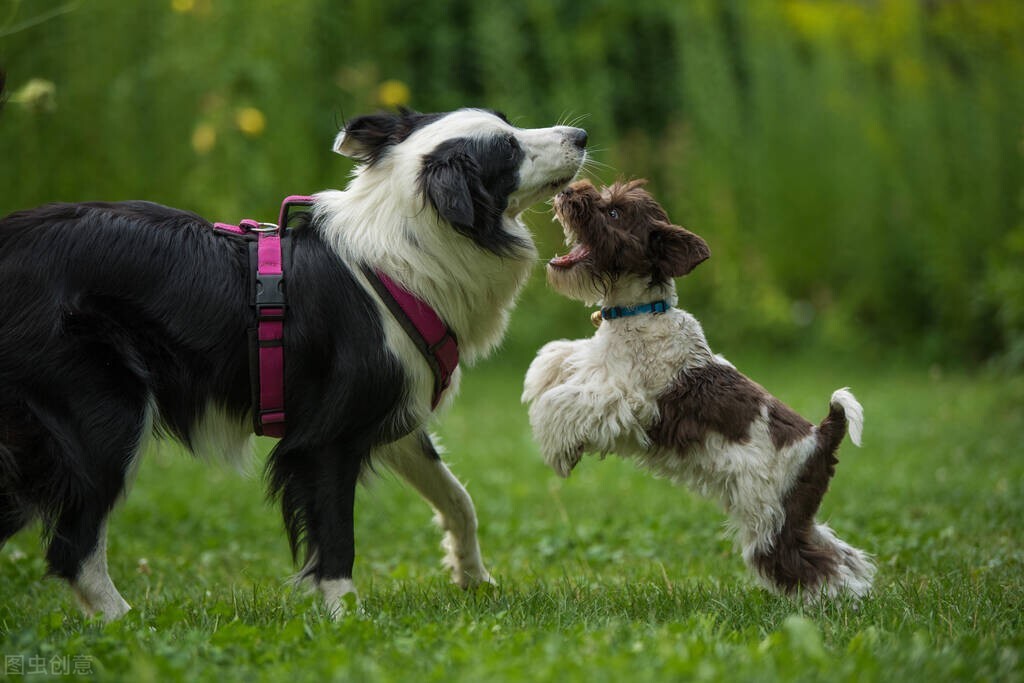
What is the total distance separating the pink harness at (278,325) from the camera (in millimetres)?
3383

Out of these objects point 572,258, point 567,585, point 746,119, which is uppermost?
point 746,119

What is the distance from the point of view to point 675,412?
344 cm

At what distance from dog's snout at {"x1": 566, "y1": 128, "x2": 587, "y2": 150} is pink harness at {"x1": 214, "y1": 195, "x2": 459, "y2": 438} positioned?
2.62 feet

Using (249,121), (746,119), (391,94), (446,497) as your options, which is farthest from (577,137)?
(746,119)

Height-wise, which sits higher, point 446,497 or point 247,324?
point 247,324

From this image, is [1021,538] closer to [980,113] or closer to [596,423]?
[596,423]

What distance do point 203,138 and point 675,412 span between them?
6001mm

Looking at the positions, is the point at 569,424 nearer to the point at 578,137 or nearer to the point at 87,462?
the point at 578,137

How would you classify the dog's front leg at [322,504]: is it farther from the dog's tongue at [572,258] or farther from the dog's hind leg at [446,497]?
the dog's tongue at [572,258]

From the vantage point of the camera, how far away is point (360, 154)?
3.70 m

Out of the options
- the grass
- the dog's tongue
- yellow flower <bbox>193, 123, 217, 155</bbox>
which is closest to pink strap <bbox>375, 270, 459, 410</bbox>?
the dog's tongue

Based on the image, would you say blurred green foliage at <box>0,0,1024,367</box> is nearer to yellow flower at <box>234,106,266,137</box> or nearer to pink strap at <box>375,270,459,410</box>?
yellow flower at <box>234,106,266,137</box>

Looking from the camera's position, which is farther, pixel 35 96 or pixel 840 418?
pixel 35 96

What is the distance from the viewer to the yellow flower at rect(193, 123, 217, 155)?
822cm
